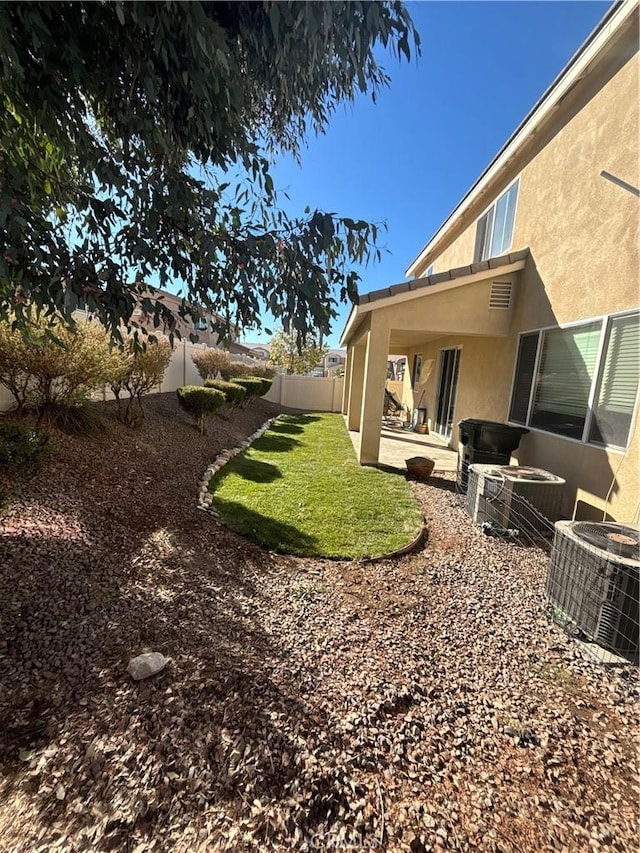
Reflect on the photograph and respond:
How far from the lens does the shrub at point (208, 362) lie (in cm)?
1247

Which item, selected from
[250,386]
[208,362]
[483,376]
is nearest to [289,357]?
[250,386]

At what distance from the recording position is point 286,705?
2248 millimetres

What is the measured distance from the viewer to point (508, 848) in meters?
1.61

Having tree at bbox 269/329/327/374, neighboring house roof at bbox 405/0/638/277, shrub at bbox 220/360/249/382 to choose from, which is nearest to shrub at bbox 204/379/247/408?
shrub at bbox 220/360/249/382

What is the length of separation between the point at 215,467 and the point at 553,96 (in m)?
8.39

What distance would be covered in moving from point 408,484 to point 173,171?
6018mm

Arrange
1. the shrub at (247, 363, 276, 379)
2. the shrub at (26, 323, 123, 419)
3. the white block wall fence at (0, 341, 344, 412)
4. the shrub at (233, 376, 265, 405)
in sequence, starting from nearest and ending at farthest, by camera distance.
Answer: the shrub at (26, 323, 123, 419) < the shrub at (233, 376, 265, 405) < the shrub at (247, 363, 276, 379) < the white block wall fence at (0, 341, 344, 412)

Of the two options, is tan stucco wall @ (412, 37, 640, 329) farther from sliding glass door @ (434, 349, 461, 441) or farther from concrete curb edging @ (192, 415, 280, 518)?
concrete curb edging @ (192, 415, 280, 518)

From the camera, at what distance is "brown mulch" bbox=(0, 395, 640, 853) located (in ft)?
5.46

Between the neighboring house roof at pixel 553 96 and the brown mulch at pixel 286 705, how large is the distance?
6.72 meters

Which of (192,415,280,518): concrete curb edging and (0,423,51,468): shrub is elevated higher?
(0,423,51,468): shrub

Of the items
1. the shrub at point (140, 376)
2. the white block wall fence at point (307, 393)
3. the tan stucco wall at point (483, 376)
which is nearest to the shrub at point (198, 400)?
the shrub at point (140, 376)

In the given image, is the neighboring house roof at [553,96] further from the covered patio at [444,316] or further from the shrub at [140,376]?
the shrub at [140,376]

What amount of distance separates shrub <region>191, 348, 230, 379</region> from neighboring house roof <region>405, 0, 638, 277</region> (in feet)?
28.1
